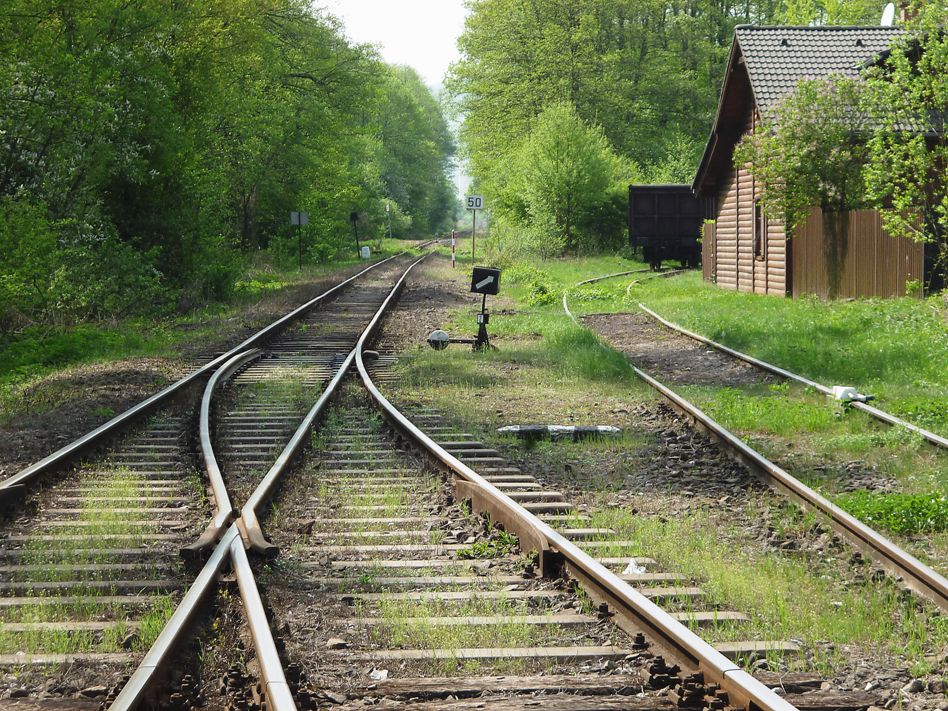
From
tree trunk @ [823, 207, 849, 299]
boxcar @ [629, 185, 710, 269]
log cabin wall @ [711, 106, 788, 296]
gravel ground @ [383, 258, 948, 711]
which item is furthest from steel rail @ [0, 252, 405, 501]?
boxcar @ [629, 185, 710, 269]

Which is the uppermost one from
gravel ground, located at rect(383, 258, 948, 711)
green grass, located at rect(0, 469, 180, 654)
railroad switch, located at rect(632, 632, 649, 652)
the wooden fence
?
the wooden fence

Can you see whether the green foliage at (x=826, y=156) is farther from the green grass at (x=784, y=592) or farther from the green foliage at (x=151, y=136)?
the green grass at (x=784, y=592)

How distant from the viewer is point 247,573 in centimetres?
549

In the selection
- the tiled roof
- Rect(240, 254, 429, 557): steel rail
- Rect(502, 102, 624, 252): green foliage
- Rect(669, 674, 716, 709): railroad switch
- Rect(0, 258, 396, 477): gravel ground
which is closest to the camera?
Rect(669, 674, 716, 709): railroad switch

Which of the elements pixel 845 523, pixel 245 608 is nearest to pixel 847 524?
pixel 845 523

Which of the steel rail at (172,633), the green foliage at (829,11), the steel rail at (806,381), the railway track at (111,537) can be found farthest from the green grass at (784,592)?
the green foliage at (829,11)

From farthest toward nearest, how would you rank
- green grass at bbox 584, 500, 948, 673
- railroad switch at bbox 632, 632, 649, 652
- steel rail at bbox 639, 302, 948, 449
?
1. steel rail at bbox 639, 302, 948, 449
2. green grass at bbox 584, 500, 948, 673
3. railroad switch at bbox 632, 632, 649, 652

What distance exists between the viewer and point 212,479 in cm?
780

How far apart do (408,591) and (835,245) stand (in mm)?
18350

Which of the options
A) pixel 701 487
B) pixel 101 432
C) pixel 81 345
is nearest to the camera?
pixel 701 487

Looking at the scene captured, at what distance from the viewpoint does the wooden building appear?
840 inches

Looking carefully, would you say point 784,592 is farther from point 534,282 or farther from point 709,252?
point 709,252

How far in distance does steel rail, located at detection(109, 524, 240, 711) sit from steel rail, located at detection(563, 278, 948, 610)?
3.65 metres

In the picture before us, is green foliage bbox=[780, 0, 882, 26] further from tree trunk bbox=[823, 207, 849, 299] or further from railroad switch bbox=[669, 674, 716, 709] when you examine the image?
railroad switch bbox=[669, 674, 716, 709]
